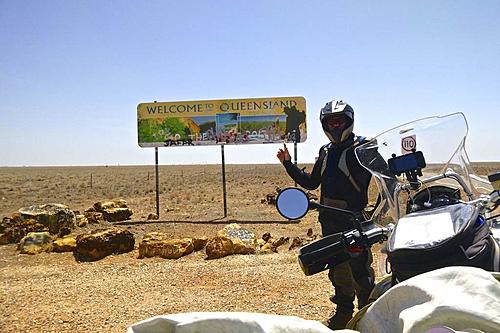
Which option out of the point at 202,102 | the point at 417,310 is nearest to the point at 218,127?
the point at 202,102

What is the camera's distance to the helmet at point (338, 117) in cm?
364

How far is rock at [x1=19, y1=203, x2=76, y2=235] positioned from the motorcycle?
422 inches

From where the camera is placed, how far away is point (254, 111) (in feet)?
50.9

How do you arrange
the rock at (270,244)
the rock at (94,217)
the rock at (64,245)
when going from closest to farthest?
1. the rock at (270,244)
2. the rock at (64,245)
3. the rock at (94,217)

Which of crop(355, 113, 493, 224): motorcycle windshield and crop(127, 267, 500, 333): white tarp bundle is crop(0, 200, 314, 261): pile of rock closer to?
crop(355, 113, 493, 224): motorcycle windshield

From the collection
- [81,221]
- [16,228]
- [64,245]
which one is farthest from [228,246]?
[81,221]

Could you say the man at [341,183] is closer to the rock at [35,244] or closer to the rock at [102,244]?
the rock at [102,244]

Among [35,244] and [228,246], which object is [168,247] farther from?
[35,244]

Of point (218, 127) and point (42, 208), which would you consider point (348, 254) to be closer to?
point (42, 208)

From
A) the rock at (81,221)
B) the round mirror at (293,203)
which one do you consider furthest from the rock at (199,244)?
the round mirror at (293,203)

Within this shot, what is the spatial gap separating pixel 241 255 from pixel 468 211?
264 inches

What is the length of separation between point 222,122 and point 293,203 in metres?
13.4

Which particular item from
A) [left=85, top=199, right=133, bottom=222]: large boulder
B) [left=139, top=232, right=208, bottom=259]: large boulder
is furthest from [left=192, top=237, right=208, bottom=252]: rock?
[left=85, top=199, right=133, bottom=222]: large boulder

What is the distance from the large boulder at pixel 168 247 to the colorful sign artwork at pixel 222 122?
7108 mm
